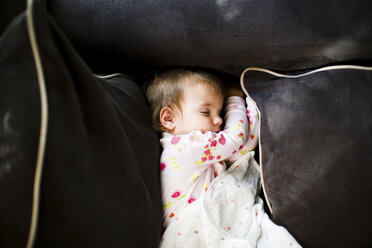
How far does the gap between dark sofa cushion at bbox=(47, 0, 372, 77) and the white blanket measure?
38 centimetres

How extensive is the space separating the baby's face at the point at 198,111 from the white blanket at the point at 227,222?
0.18m

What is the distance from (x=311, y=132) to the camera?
78cm

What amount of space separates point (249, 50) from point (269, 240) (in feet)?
1.78

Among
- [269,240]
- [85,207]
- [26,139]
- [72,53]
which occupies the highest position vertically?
[72,53]

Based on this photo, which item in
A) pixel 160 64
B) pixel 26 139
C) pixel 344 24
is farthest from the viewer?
pixel 160 64

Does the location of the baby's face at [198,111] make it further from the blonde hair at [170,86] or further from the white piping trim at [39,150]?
the white piping trim at [39,150]

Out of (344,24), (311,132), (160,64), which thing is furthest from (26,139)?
(344,24)

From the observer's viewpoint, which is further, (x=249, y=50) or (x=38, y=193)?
(x=249, y=50)

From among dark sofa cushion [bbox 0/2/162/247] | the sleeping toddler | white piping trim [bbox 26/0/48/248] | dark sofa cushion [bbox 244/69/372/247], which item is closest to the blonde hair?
the sleeping toddler

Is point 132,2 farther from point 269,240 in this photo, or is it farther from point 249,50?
point 269,240

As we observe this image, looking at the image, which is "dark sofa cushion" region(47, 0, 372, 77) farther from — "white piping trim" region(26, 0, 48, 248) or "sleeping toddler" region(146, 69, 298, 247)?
"white piping trim" region(26, 0, 48, 248)

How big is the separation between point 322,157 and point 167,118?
48 cm

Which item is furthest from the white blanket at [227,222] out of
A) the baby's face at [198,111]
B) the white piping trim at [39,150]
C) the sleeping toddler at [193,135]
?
the white piping trim at [39,150]

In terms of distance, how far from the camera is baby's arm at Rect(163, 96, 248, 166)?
883 millimetres
